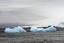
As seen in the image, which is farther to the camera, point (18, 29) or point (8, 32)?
point (8, 32)

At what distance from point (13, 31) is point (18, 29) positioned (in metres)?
2.01

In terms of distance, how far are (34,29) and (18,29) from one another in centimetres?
419

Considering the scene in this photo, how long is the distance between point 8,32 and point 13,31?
1.01 m

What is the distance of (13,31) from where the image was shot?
1371 inches

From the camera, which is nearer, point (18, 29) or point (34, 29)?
point (18, 29)

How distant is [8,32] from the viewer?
1390 inches

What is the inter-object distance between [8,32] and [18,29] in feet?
9.58

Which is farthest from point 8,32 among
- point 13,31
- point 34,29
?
point 34,29

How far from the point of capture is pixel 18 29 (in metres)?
33.1

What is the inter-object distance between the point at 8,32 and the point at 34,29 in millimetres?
4420

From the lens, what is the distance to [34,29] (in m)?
36.4

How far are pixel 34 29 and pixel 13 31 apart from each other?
377 centimetres

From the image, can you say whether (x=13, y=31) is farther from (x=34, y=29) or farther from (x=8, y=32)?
(x=34, y=29)
